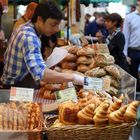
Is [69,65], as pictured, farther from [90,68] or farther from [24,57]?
[24,57]

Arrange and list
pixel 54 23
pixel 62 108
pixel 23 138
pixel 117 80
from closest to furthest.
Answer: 1. pixel 23 138
2. pixel 62 108
3. pixel 54 23
4. pixel 117 80

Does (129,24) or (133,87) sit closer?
(133,87)

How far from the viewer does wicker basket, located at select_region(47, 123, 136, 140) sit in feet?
7.88

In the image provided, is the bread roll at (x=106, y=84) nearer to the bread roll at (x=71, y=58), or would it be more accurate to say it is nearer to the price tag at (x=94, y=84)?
the price tag at (x=94, y=84)

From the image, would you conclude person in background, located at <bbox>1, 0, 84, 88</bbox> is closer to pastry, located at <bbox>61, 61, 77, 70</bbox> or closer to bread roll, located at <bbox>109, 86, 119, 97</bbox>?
bread roll, located at <bbox>109, 86, 119, 97</bbox>

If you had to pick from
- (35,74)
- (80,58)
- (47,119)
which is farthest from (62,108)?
(80,58)

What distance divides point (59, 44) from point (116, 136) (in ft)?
11.7

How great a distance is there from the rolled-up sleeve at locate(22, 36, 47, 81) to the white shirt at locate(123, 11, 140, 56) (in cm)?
441

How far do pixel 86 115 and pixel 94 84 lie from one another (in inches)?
34.4

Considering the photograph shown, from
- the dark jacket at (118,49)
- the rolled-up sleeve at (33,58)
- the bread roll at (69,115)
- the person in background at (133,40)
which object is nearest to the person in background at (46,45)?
the rolled-up sleeve at (33,58)

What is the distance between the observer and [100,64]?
4.16 m

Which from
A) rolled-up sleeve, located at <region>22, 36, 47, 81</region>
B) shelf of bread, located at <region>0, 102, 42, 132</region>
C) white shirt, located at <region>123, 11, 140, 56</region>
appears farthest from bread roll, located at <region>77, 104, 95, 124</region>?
white shirt, located at <region>123, 11, 140, 56</region>

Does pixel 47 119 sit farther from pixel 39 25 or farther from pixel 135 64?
pixel 135 64

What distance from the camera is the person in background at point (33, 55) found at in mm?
3396
